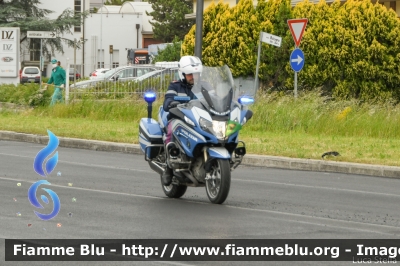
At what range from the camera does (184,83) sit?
1258 cm

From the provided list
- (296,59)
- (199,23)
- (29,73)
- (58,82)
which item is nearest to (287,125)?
(296,59)

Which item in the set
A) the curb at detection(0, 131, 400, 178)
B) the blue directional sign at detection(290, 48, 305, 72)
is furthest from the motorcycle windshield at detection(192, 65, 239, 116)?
the blue directional sign at detection(290, 48, 305, 72)

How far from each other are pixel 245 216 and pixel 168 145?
1730 mm

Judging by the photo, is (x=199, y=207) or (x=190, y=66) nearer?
(x=199, y=207)

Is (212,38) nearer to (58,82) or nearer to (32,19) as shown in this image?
(58,82)

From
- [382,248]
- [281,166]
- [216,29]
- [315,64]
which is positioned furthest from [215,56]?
[382,248]

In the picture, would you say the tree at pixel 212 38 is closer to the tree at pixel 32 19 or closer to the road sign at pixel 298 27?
the road sign at pixel 298 27

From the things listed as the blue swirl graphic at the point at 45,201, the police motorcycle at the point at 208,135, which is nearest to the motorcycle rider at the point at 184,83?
the police motorcycle at the point at 208,135

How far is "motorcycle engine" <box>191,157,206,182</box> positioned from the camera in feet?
39.7

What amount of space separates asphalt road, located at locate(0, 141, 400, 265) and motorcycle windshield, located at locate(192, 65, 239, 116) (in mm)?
1116

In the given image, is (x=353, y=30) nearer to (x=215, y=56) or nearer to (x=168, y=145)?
(x=215, y=56)

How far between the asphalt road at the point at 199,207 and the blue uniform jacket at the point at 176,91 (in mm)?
1173

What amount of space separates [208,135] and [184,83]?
1.11m

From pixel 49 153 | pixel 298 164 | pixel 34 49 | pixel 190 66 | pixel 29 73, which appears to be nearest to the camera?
pixel 49 153
